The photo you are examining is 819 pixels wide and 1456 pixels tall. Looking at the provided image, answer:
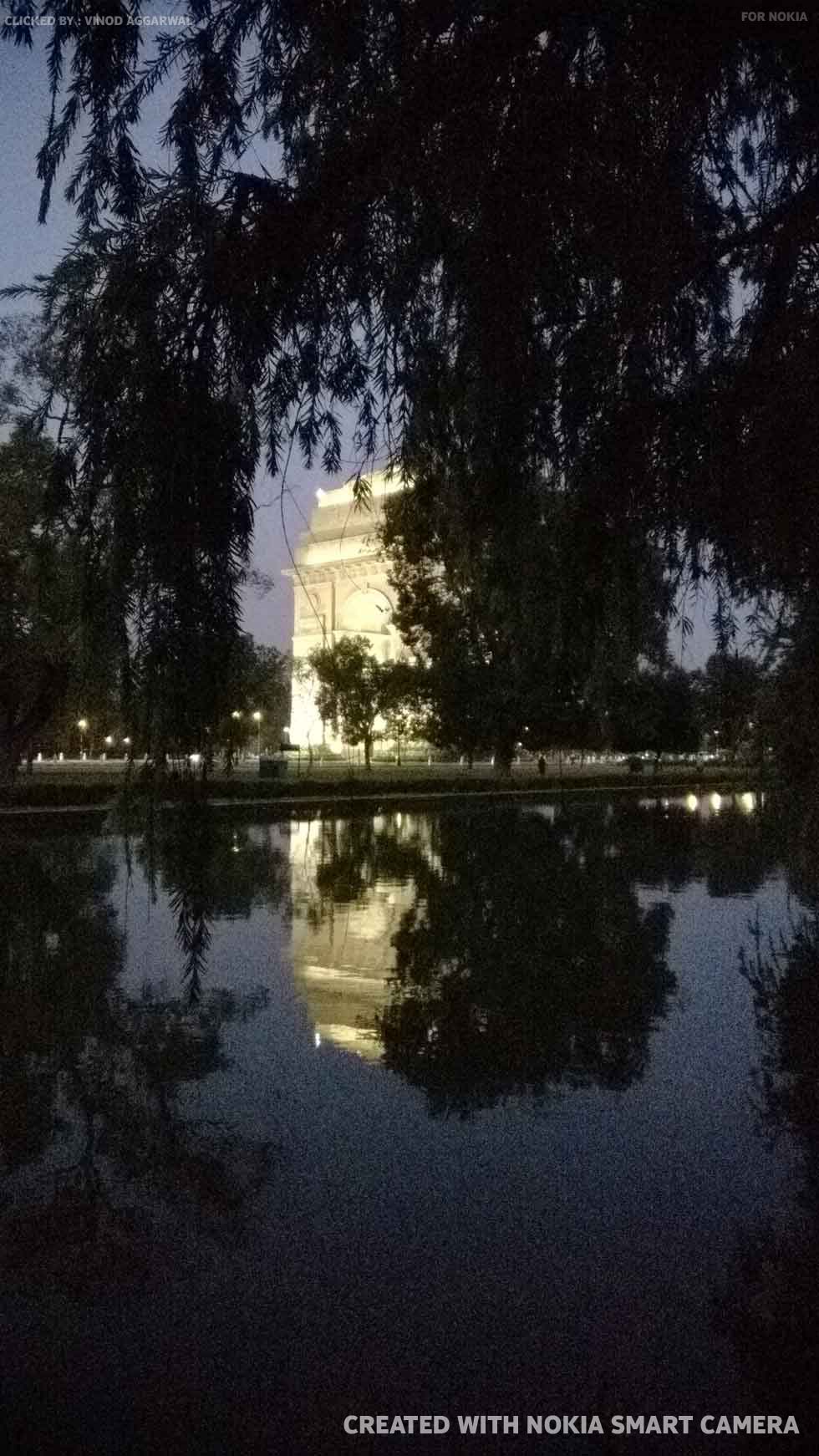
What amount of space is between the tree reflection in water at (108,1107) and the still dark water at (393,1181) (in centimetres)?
2

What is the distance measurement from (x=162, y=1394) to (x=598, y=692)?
10.4 ft

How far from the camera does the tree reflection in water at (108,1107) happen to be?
3873mm

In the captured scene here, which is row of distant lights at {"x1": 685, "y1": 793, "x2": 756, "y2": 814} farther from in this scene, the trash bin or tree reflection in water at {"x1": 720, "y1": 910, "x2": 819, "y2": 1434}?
tree reflection in water at {"x1": 720, "y1": 910, "x2": 819, "y2": 1434}

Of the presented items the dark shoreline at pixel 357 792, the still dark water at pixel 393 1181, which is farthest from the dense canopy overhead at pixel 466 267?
the dark shoreline at pixel 357 792

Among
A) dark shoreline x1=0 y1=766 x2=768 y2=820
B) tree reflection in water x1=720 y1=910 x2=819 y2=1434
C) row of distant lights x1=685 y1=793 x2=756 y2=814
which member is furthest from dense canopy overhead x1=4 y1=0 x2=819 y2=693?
row of distant lights x1=685 y1=793 x2=756 y2=814

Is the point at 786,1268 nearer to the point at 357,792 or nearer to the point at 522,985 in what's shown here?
the point at 522,985

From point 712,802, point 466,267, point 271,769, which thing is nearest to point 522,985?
point 466,267

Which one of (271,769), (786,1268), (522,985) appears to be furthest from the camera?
(271,769)

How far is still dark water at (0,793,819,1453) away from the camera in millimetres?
3113

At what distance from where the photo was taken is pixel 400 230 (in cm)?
404

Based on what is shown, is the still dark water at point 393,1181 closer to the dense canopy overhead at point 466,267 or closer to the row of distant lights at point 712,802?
the dense canopy overhead at point 466,267

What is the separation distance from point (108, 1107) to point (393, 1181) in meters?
1.54

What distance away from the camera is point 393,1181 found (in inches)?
181

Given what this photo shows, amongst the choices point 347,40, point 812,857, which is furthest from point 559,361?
point 812,857
